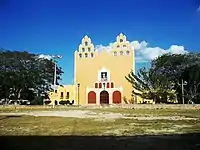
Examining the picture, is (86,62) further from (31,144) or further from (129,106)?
(31,144)

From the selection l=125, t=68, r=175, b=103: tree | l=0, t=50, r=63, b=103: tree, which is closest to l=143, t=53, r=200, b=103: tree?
l=125, t=68, r=175, b=103: tree

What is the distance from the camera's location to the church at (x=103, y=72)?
51.2 m

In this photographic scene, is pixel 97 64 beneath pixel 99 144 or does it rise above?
above

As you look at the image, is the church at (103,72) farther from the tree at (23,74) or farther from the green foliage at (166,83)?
the tree at (23,74)

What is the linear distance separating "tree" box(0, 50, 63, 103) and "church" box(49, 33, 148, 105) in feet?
11.5

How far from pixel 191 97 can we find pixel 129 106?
10.6 m

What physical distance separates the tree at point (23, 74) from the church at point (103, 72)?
138 inches

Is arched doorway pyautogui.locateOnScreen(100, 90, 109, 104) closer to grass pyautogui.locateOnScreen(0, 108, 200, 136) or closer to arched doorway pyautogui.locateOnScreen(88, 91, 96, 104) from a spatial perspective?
arched doorway pyautogui.locateOnScreen(88, 91, 96, 104)

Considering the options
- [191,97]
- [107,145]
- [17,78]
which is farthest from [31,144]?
[17,78]

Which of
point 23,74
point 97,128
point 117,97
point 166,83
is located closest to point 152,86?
point 166,83

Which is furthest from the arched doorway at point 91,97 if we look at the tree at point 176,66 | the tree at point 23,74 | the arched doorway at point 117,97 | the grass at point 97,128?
the grass at point 97,128

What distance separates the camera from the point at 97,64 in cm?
5328

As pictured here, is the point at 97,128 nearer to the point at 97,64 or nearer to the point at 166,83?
the point at 166,83

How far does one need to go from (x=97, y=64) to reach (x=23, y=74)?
11.4 meters
